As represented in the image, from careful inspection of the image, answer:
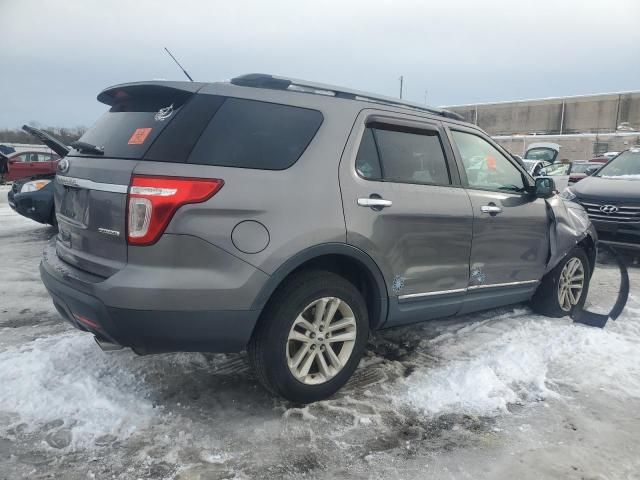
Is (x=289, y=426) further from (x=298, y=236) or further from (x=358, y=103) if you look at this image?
(x=358, y=103)

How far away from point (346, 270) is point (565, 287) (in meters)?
2.72

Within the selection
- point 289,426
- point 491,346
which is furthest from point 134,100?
point 491,346

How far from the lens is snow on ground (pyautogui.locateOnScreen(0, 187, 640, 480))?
2.52 meters

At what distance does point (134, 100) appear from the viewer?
3.08 meters

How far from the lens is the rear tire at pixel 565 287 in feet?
15.6

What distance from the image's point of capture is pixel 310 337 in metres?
2.98

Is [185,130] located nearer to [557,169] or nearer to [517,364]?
[517,364]

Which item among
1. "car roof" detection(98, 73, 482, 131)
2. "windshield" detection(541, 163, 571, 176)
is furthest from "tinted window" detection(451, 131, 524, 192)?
"windshield" detection(541, 163, 571, 176)

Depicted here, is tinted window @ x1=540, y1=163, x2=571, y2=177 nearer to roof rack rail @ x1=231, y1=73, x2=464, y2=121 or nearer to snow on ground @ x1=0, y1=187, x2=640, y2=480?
snow on ground @ x1=0, y1=187, x2=640, y2=480

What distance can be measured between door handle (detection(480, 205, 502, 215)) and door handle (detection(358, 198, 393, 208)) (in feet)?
3.32

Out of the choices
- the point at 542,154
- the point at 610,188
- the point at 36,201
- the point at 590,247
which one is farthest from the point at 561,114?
the point at 36,201

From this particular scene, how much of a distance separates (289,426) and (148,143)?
1.72m

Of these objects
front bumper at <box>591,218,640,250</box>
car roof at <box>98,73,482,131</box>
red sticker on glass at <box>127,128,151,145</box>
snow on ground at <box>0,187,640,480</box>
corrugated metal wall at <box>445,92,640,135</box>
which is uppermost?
corrugated metal wall at <box>445,92,640,135</box>

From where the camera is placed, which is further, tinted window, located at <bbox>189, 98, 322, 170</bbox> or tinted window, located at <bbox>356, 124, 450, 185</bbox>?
tinted window, located at <bbox>356, 124, 450, 185</bbox>
